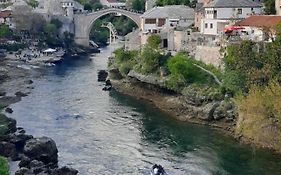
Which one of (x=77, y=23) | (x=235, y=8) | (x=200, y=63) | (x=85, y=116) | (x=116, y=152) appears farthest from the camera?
(x=77, y=23)

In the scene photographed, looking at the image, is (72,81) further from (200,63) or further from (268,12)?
(268,12)

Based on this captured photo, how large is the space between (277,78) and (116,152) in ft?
33.1

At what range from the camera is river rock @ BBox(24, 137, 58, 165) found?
95.7 ft

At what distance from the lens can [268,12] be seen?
1796 inches

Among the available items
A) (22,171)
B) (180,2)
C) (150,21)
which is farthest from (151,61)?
(22,171)

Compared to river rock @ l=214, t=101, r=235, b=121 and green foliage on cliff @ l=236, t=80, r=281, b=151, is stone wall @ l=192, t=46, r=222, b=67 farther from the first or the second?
green foliage on cliff @ l=236, t=80, r=281, b=151

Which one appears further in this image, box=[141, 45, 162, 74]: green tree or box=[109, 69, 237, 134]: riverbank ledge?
box=[141, 45, 162, 74]: green tree

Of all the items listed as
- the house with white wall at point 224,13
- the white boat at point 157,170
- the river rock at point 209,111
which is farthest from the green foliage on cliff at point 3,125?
the house with white wall at point 224,13

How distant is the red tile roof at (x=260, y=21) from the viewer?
39.2 metres

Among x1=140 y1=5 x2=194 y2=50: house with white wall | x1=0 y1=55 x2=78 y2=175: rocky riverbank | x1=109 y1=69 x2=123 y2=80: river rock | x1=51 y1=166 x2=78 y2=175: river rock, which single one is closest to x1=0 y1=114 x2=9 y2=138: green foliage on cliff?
x1=0 y1=55 x2=78 y2=175: rocky riverbank

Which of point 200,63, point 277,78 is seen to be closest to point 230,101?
point 277,78

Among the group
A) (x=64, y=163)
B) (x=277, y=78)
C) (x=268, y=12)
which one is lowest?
(x=64, y=163)

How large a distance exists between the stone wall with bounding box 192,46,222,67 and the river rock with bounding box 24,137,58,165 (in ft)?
50.7

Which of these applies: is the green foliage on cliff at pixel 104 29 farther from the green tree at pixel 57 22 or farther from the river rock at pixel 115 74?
the river rock at pixel 115 74
